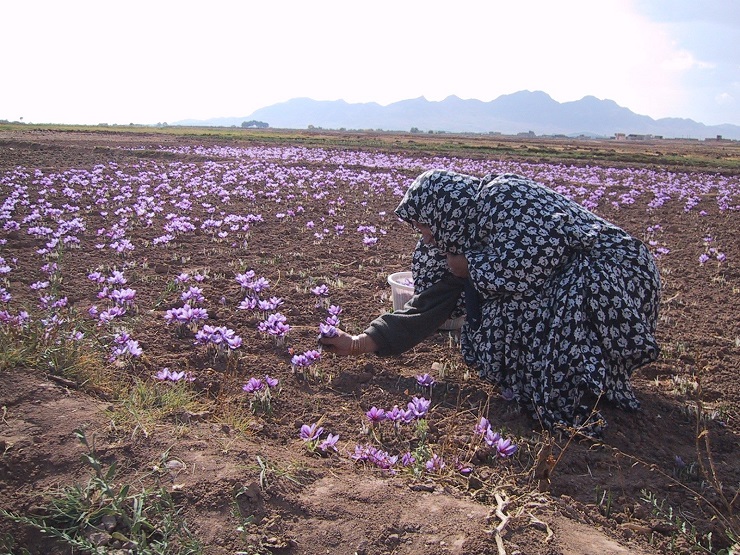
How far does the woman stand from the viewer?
10.3 ft

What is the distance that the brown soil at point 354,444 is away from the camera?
6.56 feet

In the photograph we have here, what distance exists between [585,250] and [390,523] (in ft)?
6.77

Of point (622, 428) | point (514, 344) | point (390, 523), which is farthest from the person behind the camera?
point (514, 344)

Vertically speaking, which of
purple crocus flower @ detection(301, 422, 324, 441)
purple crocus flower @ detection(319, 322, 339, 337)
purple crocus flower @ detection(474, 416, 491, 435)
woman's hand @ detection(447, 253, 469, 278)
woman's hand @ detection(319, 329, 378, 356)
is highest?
woman's hand @ detection(447, 253, 469, 278)

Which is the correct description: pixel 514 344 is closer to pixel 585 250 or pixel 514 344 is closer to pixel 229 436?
pixel 585 250

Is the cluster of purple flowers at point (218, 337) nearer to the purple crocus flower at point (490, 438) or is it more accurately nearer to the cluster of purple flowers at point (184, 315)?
the cluster of purple flowers at point (184, 315)

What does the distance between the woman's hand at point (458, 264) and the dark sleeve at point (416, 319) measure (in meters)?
0.13

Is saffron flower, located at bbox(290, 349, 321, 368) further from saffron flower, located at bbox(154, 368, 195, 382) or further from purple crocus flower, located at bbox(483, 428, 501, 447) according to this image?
purple crocus flower, located at bbox(483, 428, 501, 447)

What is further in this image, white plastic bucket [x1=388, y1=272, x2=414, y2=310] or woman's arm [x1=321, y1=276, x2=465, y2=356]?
white plastic bucket [x1=388, y1=272, x2=414, y2=310]

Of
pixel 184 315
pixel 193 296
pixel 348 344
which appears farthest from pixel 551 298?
pixel 193 296

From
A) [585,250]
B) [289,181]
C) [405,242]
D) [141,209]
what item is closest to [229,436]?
[585,250]

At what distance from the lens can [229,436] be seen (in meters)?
2.68

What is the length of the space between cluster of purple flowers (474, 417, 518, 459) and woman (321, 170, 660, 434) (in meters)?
0.49

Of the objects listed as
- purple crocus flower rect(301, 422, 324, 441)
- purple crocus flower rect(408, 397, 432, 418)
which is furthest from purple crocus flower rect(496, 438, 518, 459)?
purple crocus flower rect(301, 422, 324, 441)
